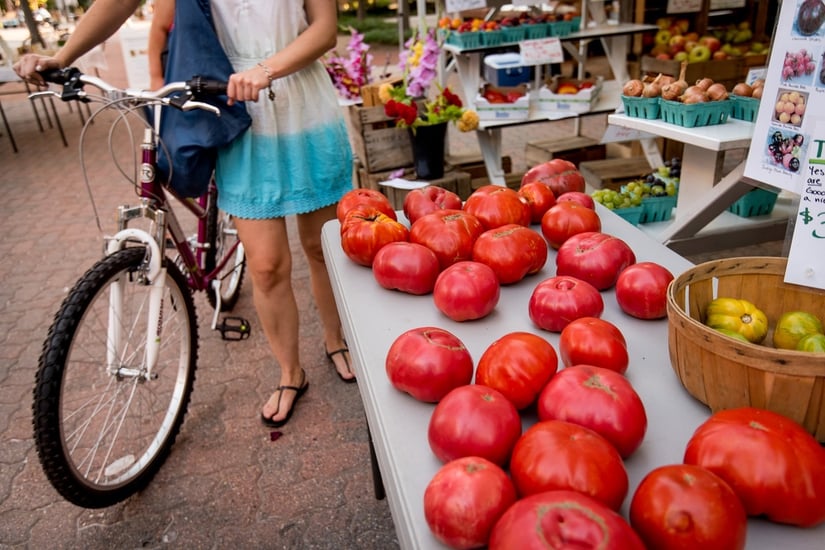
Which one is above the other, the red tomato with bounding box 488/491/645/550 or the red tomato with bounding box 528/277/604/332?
the red tomato with bounding box 488/491/645/550

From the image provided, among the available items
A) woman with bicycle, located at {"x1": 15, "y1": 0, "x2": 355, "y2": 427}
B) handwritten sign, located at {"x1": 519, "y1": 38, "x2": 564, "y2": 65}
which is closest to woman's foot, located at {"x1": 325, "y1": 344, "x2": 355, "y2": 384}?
woman with bicycle, located at {"x1": 15, "y1": 0, "x2": 355, "y2": 427}

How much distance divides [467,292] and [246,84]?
1054 millimetres

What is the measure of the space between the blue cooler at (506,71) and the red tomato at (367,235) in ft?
12.0

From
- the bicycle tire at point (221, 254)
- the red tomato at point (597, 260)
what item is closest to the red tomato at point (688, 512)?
the red tomato at point (597, 260)

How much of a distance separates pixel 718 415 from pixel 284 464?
6.77 feet

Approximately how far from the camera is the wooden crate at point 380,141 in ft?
13.6

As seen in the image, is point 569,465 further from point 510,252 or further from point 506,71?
point 506,71

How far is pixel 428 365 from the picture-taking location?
111cm

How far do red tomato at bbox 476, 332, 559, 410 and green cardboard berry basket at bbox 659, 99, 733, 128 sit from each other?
1766 mm

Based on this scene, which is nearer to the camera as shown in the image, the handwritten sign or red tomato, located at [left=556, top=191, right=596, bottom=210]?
red tomato, located at [left=556, top=191, right=596, bottom=210]

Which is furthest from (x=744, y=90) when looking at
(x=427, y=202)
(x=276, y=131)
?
(x=276, y=131)

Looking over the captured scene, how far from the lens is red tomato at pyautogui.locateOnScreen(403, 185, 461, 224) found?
190 cm

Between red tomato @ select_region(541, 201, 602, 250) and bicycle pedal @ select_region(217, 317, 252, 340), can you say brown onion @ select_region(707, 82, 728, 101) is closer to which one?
red tomato @ select_region(541, 201, 602, 250)

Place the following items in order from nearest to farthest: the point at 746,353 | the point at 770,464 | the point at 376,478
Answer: the point at 770,464, the point at 746,353, the point at 376,478
